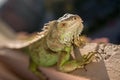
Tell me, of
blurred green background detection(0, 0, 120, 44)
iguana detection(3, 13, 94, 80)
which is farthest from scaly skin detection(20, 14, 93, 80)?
blurred green background detection(0, 0, 120, 44)

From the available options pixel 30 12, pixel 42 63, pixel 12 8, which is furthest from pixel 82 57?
pixel 12 8

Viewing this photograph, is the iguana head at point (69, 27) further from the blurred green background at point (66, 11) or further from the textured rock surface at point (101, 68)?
the blurred green background at point (66, 11)

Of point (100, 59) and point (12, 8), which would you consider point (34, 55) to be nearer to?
point (100, 59)

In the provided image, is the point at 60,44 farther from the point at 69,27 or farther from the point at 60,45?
the point at 69,27

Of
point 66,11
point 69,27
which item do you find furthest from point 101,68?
point 66,11

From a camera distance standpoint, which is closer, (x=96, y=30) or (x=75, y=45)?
(x=75, y=45)

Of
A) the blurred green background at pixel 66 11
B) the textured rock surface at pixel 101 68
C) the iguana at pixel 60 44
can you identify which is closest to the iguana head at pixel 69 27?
the iguana at pixel 60 44

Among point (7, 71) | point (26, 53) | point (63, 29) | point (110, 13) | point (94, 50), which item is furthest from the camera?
point (110, 13)
